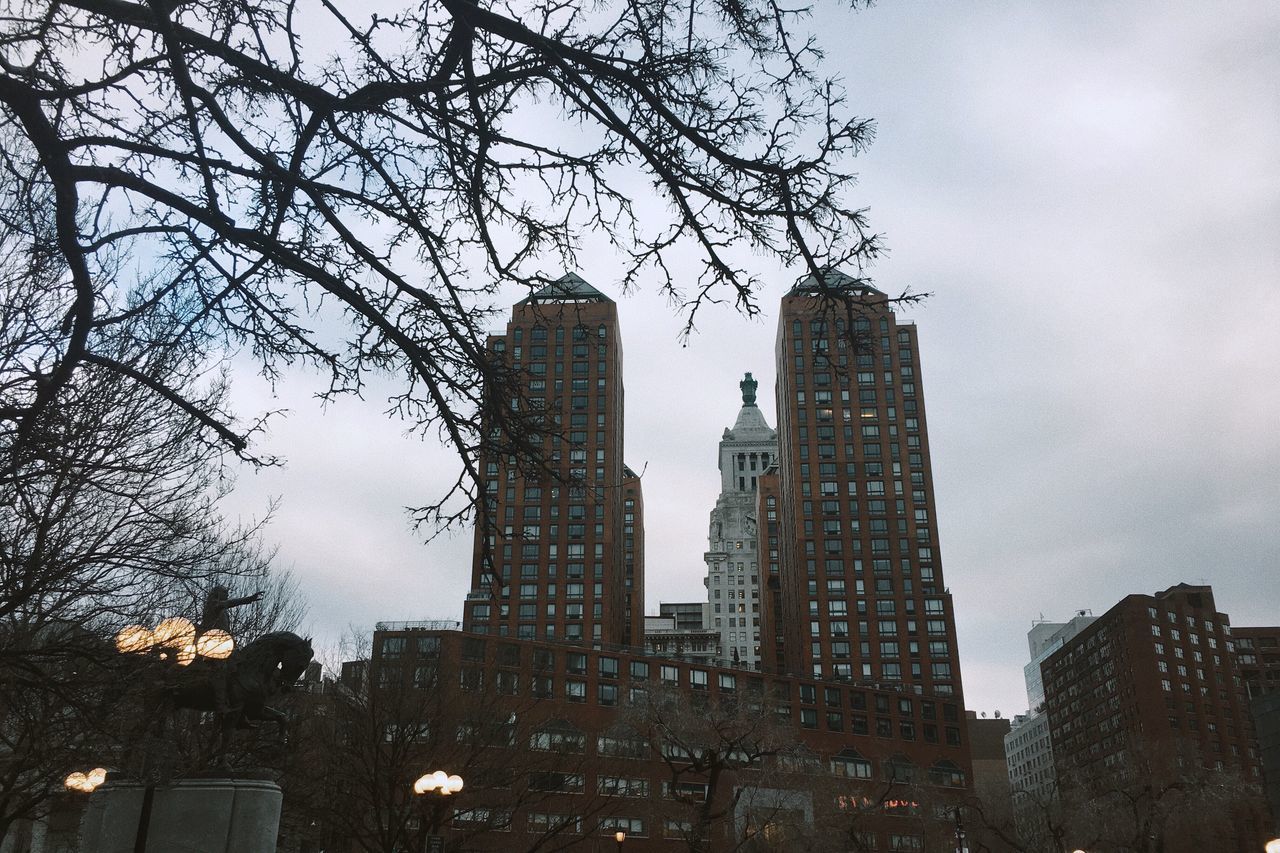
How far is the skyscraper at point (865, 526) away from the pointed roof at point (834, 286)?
8833 centimetres

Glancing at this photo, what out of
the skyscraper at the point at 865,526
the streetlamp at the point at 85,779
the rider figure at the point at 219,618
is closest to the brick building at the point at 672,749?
the streetlamp at the point at 85,779

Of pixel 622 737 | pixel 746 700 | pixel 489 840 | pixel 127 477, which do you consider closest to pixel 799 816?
pixel 746 700

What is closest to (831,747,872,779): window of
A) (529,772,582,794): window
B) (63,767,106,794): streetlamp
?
(529,772,582,794): window

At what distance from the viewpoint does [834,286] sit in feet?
17.1

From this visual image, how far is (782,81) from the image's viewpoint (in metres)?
5.20

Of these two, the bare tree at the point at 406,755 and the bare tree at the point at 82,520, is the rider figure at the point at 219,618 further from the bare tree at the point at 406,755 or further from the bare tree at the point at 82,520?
the bare tree at the point at 406,755

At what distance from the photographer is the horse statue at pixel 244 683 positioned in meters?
7.90

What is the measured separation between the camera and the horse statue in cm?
790

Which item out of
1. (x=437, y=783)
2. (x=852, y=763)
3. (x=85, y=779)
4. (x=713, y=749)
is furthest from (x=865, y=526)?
(x=85, y=779)

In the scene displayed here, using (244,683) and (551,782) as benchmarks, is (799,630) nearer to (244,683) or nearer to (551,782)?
(551,782)

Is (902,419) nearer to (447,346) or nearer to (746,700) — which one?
(746,700)

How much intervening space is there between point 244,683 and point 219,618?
133 centimetres

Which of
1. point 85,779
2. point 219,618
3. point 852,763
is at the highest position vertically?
point 852,763

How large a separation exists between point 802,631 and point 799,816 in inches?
1942
